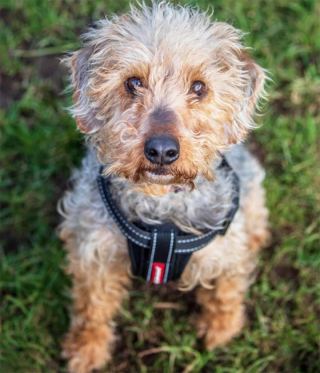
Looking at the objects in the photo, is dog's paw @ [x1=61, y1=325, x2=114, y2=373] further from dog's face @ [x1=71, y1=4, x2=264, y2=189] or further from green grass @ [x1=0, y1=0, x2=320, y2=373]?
dog's face @ [x1=71, y1=4, x2=264, y2=189]

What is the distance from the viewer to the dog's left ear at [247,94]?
10.2 feet

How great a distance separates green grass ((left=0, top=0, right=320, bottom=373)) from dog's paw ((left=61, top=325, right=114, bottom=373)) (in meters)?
0.19

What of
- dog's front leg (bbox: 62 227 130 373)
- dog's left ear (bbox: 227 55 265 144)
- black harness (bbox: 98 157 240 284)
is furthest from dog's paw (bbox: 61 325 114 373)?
dog's left ear (bbox: 227 55 265 144)

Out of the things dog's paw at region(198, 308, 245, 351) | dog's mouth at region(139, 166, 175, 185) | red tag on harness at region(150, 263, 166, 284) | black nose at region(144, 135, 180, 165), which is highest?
black nose at region(144, 135, 180, 165)

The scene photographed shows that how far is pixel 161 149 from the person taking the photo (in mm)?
2555

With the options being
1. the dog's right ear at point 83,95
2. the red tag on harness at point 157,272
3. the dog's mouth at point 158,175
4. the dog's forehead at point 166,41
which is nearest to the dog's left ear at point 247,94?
the dog's forehead at point 166,41

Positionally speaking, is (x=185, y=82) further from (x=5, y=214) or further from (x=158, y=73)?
(x=5, y=214)

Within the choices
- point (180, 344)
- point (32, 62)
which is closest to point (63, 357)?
point (180, 344)

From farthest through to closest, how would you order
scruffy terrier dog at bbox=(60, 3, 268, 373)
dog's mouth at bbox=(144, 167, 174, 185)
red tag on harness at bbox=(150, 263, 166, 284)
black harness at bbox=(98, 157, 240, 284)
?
red tag on harness at bbox=(150, 263, 166, 284) < black harness at bbox=(98, 157, 240, 284) < scruffy terrier dog at bbox=(60, 3, 268, 373) < dog's mouth at bbox=(144, 167, 174, 185)

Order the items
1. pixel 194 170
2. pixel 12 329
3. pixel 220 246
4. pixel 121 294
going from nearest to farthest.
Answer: pixel 194 170, pixel 220 246, pixel 121 294, pixel 12 329

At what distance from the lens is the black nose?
8.40 feet

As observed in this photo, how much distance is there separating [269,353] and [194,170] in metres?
2.17

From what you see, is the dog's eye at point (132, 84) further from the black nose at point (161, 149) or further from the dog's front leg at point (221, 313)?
the dog's front leg at point (221, 313)

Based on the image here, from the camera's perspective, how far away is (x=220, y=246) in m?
3.49
